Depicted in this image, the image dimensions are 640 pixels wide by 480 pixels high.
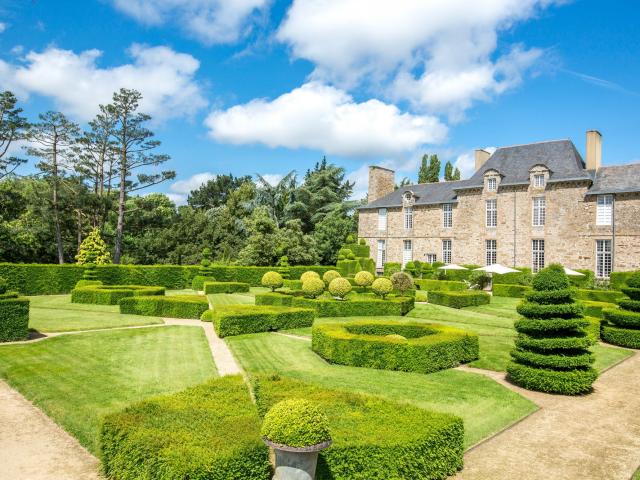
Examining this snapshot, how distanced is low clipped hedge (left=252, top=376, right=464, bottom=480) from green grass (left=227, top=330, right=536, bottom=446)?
1.32 metres

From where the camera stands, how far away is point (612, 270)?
32.6 meters

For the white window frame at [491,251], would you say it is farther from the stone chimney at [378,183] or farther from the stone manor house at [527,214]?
the stone chimney at [378,183]

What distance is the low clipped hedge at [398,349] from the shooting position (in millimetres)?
13195

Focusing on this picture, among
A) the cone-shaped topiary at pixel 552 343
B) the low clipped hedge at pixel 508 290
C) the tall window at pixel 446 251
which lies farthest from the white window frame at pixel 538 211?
the cone-shaped topiary at pixel 552 343

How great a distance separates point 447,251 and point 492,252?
13.4ft

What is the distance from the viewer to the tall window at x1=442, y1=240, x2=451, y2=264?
41.4m

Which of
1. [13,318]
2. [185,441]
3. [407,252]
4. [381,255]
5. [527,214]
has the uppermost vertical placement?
[527,214]

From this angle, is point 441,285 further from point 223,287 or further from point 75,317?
point 75,317

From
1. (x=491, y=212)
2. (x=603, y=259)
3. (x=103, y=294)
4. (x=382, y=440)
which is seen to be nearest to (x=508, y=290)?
(x=603, y=259)

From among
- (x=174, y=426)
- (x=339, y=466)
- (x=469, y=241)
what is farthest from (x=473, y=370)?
(x=469, y=241)

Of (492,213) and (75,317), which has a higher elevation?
(492,213)

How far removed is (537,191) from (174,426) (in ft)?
115

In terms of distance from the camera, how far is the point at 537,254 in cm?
3628

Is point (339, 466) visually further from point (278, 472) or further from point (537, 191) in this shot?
point (537, 191)
